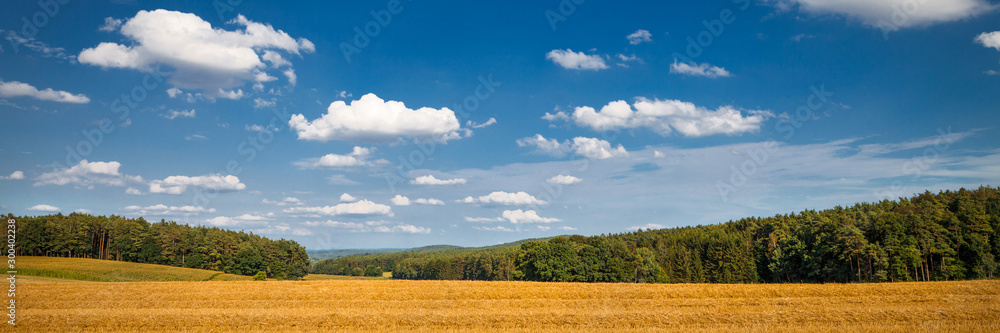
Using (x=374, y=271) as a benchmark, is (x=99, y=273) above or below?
above

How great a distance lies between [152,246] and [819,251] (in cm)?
11761

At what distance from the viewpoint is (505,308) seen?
1005 inches

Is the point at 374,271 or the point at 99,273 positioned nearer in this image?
the point at 99,273

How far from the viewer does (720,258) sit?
320ft

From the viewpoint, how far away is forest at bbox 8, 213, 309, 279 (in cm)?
8588

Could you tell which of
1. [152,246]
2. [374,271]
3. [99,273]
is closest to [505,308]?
[99,273]

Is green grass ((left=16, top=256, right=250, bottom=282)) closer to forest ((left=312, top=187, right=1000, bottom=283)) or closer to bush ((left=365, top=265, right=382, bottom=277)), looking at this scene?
forest ((left=312, top=187, right=1000, bottom=283))

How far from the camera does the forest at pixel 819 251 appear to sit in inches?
2330

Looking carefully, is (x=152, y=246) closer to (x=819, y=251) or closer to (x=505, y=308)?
(x=505, y=308)

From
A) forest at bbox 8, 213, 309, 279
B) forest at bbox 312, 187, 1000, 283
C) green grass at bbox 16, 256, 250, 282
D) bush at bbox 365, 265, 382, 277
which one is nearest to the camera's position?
green grass at bbox 16, 256, 250, 282

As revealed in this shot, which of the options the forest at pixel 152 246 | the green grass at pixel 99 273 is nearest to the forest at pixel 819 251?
the forest at pixel 152 246

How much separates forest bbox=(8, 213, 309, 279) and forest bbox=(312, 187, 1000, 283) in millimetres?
44689

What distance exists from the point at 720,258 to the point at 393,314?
300ft

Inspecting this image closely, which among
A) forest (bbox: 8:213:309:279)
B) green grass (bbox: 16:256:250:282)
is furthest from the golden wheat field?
forest (bbox: 8:213:309:279)
